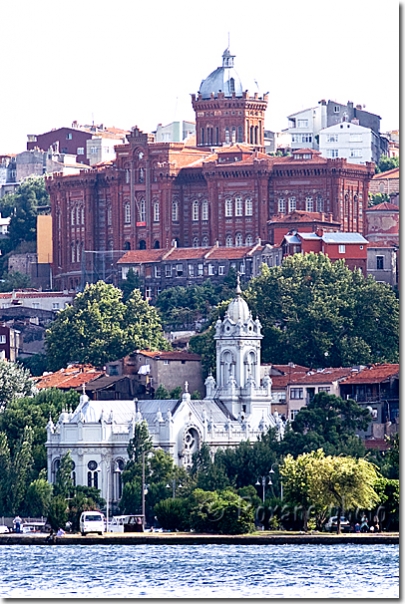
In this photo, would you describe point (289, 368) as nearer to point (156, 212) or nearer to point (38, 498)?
point (38, 498)

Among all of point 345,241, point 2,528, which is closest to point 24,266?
point 345,241

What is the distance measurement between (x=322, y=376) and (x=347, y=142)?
160 feet

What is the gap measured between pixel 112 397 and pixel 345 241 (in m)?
22.9

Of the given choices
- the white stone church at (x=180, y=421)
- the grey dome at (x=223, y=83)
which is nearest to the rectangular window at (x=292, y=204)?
the grey dome at (x=223, y=83)

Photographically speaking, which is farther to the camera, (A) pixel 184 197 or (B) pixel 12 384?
(A) pixel 184 197

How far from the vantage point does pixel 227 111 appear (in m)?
152

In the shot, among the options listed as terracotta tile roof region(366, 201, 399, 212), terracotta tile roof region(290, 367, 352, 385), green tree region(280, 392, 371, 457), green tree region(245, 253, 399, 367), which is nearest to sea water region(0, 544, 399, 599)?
green tree region(280, 392, 371, 457)

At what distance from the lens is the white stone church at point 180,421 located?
10056 centimetres

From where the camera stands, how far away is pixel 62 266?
144m

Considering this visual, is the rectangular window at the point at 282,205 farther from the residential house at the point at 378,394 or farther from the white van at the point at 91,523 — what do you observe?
the white van at the point at 91,523

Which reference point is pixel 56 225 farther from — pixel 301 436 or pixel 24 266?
pixel 301 436

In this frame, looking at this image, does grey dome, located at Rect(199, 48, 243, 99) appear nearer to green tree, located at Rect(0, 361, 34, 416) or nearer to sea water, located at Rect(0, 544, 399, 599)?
green tree, located at Rect(0, 361, 34, 416)

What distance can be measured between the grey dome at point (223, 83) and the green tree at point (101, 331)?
26883 mm

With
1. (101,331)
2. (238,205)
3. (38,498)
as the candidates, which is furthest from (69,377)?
(238,205)
